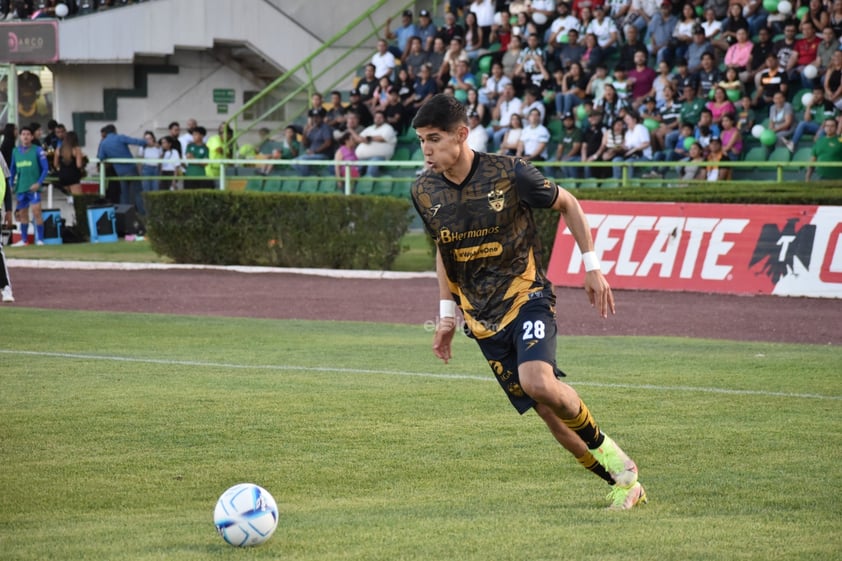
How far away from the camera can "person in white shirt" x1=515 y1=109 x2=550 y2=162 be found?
79.9 feet

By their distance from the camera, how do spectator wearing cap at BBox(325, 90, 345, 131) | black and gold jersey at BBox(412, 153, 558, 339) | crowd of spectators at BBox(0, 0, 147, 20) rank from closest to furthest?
1. black and gold jersey at BBox(412, 153, 558, 339)
2. spectator wearing cap at BBox(325, 90, 345, 131)
3. crowd of spectators at BBox(0, 0, 147, 20)

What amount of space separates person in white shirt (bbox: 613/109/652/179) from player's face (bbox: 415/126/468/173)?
17.2m

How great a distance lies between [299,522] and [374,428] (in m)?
2.57

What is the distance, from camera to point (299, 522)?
6.04m

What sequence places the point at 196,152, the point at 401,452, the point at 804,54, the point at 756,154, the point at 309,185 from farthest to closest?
the point at 196,152
the point at 309,185
the point at 804,54
the point at 756,154
the point at 401,452

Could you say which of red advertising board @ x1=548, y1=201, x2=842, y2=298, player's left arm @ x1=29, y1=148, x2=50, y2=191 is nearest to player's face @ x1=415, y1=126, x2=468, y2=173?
red advertising board @ x1=548, y1=201, x2=842, y2=298

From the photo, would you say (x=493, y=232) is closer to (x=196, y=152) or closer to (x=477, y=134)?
(x=477, y=134)

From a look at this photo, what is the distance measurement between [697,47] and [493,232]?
19.2 metres

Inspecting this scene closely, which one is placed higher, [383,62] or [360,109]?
[383,62]

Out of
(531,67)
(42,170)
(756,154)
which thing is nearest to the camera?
(756,154)

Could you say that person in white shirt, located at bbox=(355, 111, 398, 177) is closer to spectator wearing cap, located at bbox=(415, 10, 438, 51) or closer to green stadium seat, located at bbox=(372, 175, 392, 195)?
green stadium seat, located at bbox=(372, 175, 392, 195)

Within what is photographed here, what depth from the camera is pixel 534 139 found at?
24.5m

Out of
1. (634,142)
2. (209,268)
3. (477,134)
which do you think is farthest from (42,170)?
(634,142)

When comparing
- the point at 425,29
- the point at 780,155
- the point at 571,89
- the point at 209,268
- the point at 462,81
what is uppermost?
the point at 425,29
